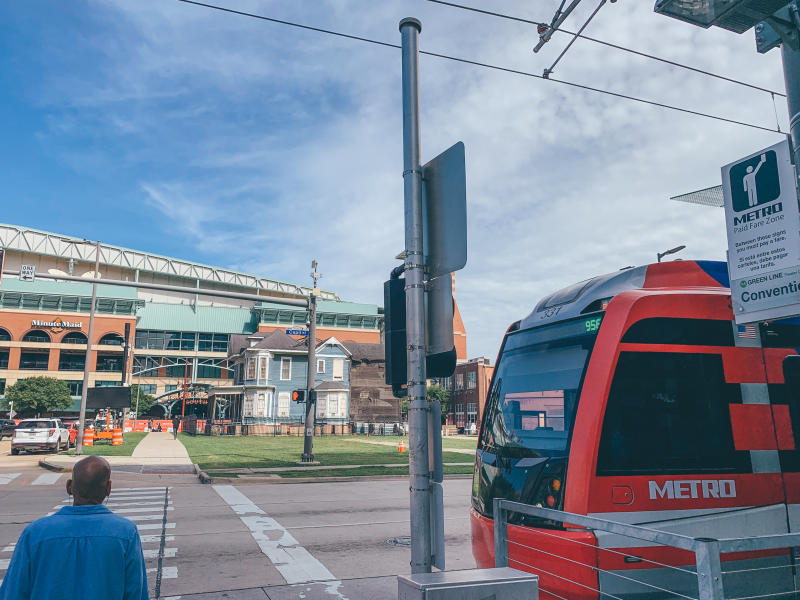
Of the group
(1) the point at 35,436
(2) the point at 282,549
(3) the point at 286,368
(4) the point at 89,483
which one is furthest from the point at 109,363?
(4) the point at 89,483

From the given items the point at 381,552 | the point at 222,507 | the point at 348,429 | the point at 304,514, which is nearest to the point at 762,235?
the point at 381,552

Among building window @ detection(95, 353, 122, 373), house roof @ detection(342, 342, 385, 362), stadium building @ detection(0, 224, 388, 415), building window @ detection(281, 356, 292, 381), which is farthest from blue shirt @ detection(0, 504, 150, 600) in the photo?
building window @ detection(95, 353, 122, 373)

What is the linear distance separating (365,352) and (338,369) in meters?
5.62

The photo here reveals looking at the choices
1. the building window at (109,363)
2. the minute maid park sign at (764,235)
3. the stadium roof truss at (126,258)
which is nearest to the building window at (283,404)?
the building window at (109,363)

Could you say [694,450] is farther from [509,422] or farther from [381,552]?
[381,552]

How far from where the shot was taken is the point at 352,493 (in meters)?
16.5

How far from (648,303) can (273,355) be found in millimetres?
62331

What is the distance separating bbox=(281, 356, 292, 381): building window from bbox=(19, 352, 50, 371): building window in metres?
42.9

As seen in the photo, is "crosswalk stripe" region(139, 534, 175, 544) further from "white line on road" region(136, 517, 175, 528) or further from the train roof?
the train roof

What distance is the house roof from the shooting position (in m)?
73.2

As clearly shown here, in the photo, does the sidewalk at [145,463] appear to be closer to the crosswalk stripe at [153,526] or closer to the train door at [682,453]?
the crosswalk stripe at [153,526]

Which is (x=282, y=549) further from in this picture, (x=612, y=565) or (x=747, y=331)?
(x=747, y=331)

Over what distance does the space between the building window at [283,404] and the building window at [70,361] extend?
137 ft

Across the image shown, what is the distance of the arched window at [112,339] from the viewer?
9056cm
